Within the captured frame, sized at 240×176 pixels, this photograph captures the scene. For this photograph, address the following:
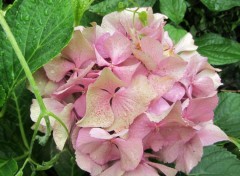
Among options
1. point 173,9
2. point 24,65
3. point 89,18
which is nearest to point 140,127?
point 24,65

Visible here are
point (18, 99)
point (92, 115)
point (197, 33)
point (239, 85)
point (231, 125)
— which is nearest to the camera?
point (92, 115)

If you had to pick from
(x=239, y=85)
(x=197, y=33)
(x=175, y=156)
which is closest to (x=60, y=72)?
(x=175, y=156)

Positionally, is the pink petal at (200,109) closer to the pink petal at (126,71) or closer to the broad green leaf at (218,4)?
the pink petal at (126,71)

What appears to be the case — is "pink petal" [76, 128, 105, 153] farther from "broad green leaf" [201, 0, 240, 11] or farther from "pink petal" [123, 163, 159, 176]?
"broad green leaf" [201, 0, 240, 11]

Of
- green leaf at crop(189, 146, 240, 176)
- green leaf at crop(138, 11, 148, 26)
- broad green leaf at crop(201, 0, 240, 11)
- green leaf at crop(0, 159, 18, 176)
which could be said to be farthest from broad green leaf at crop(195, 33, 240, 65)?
green leaf at crop(0, 159, 18, 176)

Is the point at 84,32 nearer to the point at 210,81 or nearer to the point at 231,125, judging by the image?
the point at 210,81

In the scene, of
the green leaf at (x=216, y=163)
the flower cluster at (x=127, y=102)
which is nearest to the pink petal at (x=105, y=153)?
the flower cluster at (x=127, y=102)
